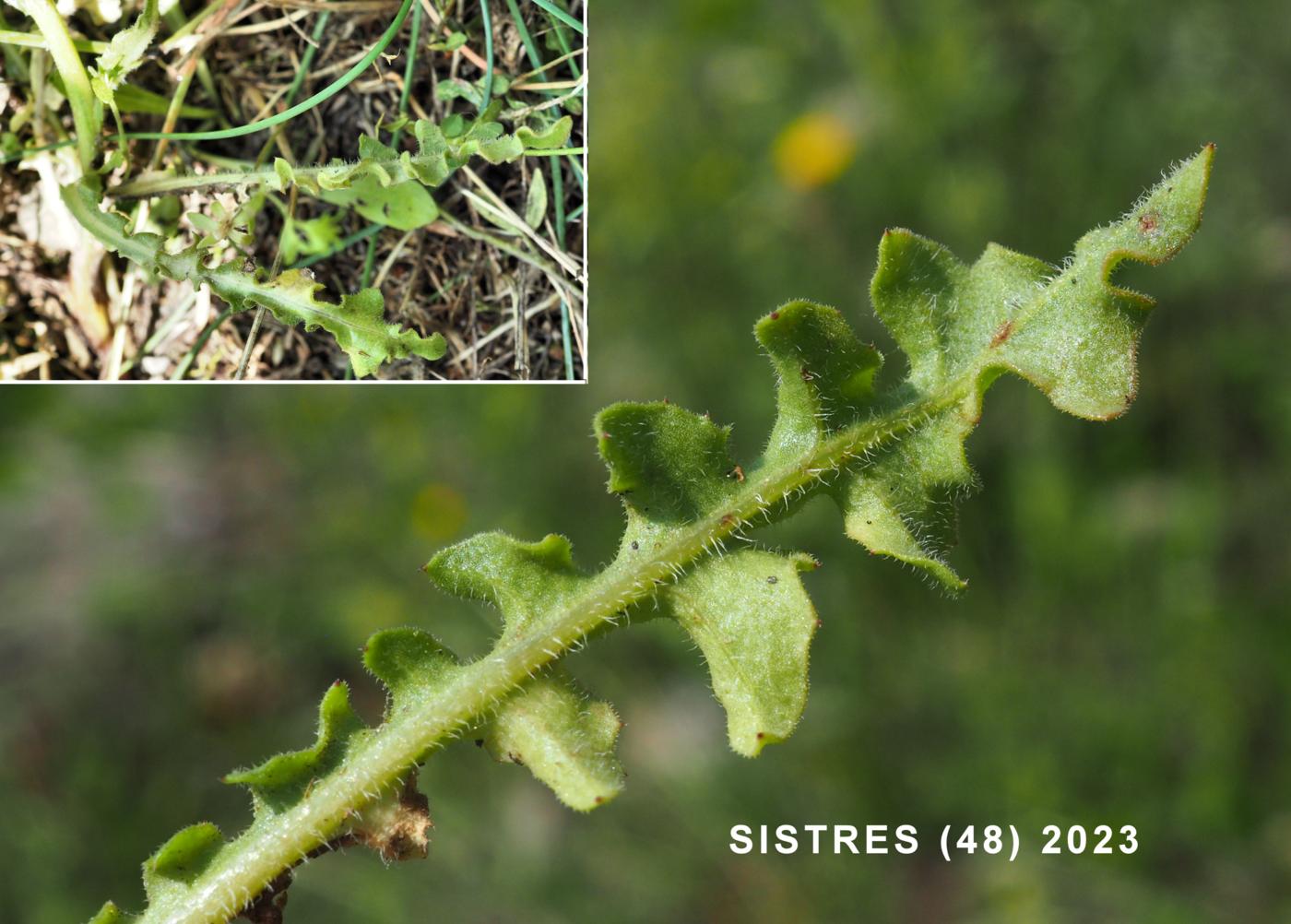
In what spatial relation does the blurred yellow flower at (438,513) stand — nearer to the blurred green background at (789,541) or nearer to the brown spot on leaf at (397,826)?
the blurred green background at (789,541)

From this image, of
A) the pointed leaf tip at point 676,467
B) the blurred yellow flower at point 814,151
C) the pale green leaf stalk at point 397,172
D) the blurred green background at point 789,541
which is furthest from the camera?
the blurred yellow flower at point 814,151

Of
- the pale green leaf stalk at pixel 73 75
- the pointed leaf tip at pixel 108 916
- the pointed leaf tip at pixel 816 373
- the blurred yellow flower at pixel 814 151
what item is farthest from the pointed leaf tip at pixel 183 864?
the blurred yellow flower at pixel 814 151

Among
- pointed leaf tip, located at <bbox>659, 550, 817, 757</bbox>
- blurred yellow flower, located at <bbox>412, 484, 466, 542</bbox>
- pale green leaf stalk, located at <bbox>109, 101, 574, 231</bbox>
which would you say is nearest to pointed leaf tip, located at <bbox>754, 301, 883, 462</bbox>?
pointed leaf tip, located at <bbox>659, 550, 817, 757</bbox>

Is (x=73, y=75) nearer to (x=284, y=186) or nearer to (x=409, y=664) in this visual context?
(x=284, y=186)

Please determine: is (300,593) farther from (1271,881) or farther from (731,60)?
(1271,881)

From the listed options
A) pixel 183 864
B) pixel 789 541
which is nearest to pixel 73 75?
pixel 183 864

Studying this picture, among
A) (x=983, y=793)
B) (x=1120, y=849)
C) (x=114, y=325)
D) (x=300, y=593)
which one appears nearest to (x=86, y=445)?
(x=300, y=593)

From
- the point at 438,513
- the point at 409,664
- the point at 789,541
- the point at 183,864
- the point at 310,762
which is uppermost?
the point at 409,664
